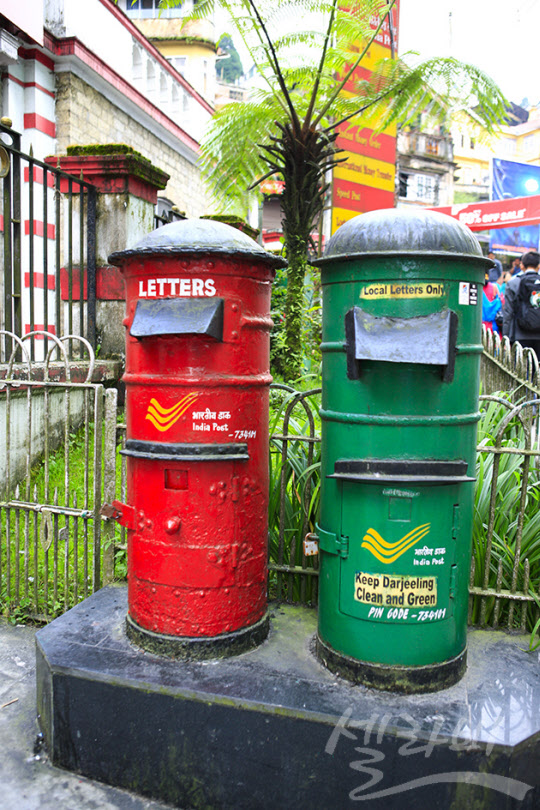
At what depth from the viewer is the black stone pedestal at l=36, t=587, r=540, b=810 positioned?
2.05m

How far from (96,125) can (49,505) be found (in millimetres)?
8309

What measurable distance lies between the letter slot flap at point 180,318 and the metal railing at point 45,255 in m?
1.51

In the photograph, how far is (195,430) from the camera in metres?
2.42

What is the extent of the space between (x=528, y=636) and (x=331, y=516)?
1.22 m

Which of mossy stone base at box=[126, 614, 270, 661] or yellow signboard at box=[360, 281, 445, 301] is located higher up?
yellow signboard at box=[360, 281, 445, 301]

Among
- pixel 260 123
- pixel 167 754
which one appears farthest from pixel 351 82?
pixel 167 754

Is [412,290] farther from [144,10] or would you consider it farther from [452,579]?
[144,10]

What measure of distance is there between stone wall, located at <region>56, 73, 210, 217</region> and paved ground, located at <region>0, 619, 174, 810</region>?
8189 mm

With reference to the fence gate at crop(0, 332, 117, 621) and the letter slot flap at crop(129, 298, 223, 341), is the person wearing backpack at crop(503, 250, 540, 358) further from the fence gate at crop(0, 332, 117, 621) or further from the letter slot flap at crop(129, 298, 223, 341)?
the letter slot flap at crop(129, 298, 223, 341)

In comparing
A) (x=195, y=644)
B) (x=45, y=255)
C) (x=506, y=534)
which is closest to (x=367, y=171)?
(x=45, y=255)

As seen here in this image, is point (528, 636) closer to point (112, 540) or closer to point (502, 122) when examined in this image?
point (112, 540)

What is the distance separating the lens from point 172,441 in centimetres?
244

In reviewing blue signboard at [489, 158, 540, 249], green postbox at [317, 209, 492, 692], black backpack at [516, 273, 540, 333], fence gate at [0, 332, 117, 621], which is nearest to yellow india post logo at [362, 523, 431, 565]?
green postbox at [317, 209, 492, 692]

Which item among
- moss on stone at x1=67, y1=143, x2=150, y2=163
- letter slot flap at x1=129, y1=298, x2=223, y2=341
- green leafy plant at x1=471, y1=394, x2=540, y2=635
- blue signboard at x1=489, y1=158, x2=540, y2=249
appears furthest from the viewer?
blue signboard at x1=489, y1=158, x2=540, y2=249
